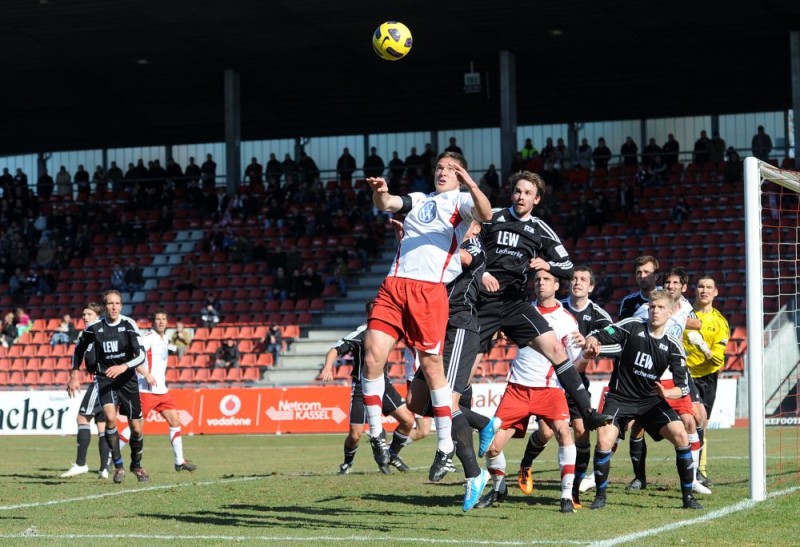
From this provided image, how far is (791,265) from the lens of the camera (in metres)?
28.0

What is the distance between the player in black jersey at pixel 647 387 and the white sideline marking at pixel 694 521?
437 millimetres

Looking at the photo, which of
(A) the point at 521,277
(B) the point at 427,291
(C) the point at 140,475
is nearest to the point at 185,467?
(C) the point at 140,475

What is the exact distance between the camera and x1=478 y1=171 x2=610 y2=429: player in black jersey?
11133 mm

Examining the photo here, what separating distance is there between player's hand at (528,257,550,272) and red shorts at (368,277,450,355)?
4.25 ft

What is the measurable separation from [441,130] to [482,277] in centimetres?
3480

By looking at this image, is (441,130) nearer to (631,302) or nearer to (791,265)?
(791,265)

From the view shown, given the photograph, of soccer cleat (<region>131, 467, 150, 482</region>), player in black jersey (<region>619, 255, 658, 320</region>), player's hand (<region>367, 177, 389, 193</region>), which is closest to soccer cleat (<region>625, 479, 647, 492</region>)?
player in black jersey (<region>619, 255, 658, 320</region>)

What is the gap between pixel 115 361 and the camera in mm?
15188

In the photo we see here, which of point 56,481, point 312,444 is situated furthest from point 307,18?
point 56,481

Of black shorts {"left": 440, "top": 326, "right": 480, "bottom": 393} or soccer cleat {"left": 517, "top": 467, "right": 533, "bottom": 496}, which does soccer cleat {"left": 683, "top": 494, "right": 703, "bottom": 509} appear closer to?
soccer cleat {"left": 517, "top": 467, "right": 533, "bottom": 496}

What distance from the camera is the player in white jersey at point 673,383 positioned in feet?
38.1

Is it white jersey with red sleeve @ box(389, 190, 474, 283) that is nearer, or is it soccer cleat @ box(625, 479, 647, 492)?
white jersey with red sleeve @ box(389, 190, 474, 283)

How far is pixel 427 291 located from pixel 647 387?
257 cm

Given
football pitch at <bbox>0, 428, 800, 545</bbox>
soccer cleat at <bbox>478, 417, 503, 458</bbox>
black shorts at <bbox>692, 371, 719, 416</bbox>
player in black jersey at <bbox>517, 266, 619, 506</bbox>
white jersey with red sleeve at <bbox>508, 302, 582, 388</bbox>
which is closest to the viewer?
football pitch at <bbox>0, 428, 800, 545</bbox>
